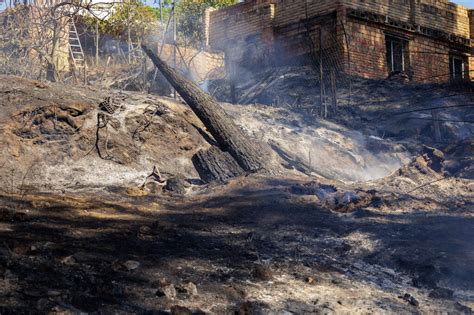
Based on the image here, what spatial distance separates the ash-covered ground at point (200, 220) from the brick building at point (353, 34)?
5844 millimetres

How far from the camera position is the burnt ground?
388 centimetres

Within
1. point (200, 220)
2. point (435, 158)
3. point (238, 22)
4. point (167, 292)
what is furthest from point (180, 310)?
point (238, 22)

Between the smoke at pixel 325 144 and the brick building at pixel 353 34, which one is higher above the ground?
the brick building at pixel 353 34

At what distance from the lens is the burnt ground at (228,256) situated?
388 centimetres

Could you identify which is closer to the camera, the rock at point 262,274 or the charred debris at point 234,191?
the charred debris at point 234,191

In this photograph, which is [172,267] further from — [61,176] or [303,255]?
[61,176]

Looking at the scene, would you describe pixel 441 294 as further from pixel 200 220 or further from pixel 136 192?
pixel 136 192

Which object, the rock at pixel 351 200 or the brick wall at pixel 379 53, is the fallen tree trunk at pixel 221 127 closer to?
the rock at pixel 351 200

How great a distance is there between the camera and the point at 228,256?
16.3 feet

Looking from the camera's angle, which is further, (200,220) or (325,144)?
(325,144)

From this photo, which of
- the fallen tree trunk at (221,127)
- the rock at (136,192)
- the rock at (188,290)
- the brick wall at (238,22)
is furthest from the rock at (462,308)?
the brick wall at (238,22)

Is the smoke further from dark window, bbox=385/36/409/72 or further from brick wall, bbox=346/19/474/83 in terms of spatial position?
dark window, bbox=385/36/409/72

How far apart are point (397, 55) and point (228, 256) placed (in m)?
13.9

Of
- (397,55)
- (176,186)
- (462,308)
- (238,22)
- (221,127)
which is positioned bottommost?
(462,308)
